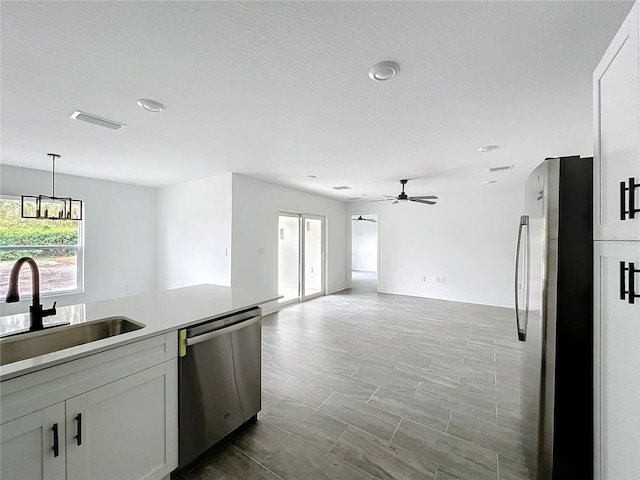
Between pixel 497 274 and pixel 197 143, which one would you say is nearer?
pixel 197 143

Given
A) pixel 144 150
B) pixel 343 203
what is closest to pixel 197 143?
pixel 144 150

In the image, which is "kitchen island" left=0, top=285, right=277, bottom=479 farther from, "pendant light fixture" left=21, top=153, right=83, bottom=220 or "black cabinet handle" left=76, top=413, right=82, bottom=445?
"pendant light fixture" left=21, top=153, right=83, bottom=220

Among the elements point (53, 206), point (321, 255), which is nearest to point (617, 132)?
point (321, 255)

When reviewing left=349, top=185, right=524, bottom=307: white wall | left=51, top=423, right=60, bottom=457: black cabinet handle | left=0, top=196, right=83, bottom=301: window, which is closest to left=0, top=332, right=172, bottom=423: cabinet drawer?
left=51, top=423, right=60, bottom=457: black cabinet handle

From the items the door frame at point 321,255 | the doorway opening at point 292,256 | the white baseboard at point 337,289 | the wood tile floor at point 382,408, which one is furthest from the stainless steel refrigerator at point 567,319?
the white baseboard at point 337,289

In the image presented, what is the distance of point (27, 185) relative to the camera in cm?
433

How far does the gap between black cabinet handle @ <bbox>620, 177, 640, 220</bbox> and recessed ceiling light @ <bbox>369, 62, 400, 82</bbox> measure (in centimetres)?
131

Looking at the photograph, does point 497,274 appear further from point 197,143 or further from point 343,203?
point 197,143

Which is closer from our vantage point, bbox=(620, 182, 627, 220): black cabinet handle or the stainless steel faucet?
bbox=(620, 182, 627, 220): black cabinet handle

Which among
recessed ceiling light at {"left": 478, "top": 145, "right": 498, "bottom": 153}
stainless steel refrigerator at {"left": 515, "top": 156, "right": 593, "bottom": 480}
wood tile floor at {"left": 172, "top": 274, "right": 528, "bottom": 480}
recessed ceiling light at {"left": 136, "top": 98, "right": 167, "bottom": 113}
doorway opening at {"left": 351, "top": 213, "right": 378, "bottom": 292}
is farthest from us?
doorway opening at {"left": 351, "top": 213, "right": 378, "bottom": 292}

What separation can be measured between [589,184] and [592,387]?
939mm

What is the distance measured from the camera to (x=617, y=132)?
1.02m

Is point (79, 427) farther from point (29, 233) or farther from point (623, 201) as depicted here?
point (29, 233)

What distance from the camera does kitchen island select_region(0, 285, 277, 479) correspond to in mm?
1057
